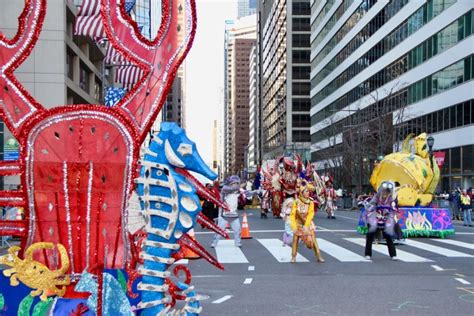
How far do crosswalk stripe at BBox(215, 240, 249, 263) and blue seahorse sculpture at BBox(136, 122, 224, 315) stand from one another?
798 centimetres

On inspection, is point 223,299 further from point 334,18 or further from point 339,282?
point 334,18

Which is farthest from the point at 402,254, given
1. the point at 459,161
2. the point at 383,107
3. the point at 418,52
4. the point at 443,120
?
the point at 383,107

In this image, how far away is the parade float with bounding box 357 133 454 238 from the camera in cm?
1762

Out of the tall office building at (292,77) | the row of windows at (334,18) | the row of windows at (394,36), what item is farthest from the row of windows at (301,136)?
the row of windows at (394,36)

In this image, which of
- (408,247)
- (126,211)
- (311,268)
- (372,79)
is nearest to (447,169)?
(372,79)

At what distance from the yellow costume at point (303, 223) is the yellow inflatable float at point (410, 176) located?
613 centimetres

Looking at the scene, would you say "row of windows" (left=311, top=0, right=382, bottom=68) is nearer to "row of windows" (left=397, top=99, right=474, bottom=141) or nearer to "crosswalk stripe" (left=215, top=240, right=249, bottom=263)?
"row of windows" (left=397, top=99, right=474, bottom=141)

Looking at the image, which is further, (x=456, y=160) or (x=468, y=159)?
(x=456, y=160)

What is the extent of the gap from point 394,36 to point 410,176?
3264cm

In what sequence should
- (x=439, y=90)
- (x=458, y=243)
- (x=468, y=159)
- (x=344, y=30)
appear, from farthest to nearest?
(x=344, y=30) → (x=439, y=90) → (x=468, y=159) → (x=458, y=243)

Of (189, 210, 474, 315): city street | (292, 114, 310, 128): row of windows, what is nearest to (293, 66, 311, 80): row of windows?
(292, 114, 310, 128): row of windows

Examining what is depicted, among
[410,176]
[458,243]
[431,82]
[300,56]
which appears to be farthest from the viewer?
[300,56]

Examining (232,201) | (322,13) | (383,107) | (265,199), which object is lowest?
(265,199)

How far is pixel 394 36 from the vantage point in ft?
157
